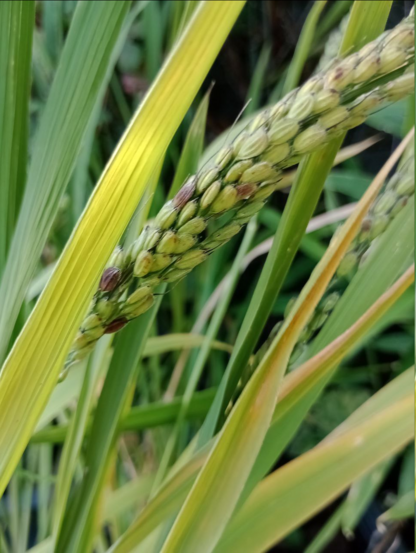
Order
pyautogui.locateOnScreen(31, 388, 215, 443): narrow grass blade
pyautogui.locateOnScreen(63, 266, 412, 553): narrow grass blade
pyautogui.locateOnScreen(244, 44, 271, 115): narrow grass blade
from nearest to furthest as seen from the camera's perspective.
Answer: pyautogui.locateOnScreen(63, 266, 412, 553): narrow grass blade, pyautogui.locateOnScreen(31, 388, 215, 443): narrow grass blade, pyautogui.locateOnScreen(244, 44, 271, 115): narrow grass blade

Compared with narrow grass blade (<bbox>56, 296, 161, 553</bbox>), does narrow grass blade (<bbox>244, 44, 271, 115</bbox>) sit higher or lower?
higher

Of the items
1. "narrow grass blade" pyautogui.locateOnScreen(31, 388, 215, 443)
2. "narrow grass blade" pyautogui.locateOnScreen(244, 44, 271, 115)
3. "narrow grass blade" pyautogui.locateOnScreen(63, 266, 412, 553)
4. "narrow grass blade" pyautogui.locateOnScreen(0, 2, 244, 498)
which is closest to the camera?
"narrow grass blade" pyautogui.locateOnScreen(0, 2, 244, 498)

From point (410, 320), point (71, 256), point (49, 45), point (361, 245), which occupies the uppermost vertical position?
point (49, 45)

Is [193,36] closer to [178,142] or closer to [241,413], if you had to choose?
[241,413]

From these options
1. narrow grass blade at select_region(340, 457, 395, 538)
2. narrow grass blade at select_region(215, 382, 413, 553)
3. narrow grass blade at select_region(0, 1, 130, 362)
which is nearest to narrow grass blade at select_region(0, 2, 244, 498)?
narrow grass blade at select_region(0, 1, 130, 362)

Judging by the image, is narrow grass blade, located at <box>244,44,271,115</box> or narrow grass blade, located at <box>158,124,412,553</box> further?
narrow grass blade, located at <box>244,44,271,115</box>

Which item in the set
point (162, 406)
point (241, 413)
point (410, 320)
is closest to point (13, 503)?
point (162, 406)

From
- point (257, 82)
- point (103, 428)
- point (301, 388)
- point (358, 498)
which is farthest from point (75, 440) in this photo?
point (257, 82)

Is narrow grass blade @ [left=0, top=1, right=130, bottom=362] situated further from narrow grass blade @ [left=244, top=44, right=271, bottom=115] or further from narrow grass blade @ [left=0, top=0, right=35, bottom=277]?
narrow grass blade @ [left=244, top=44, right=271, bottom=115]

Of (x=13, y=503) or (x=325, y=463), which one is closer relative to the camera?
(x=325, y=463)
